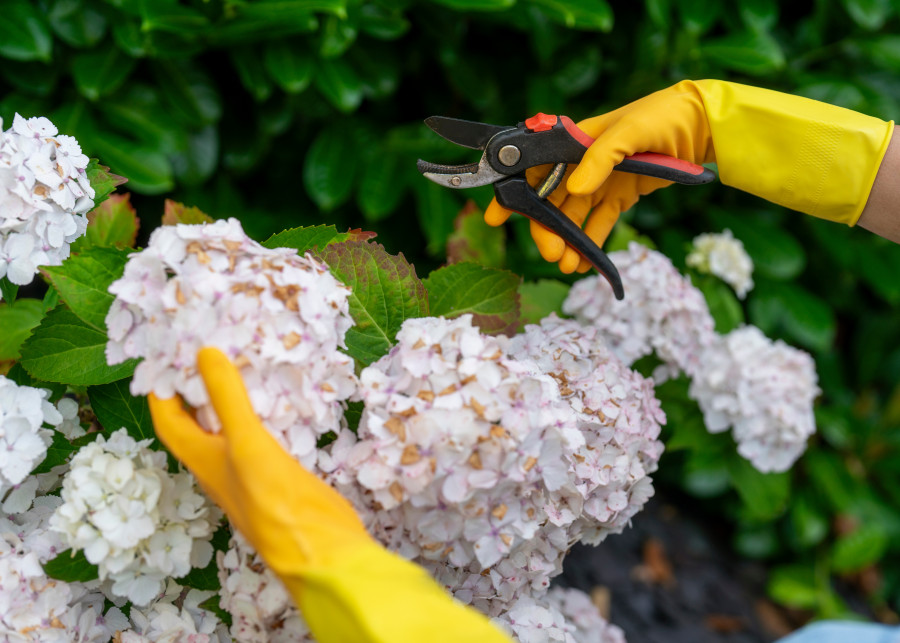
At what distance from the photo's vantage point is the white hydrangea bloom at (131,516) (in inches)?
24.7

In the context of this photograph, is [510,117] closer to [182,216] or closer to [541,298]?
[541,298]

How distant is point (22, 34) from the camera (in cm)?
141

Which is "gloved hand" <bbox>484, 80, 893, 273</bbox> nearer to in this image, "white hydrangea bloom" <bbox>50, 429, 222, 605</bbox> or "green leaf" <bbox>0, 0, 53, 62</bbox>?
"white hydrangea bloom" <bbox>50, 429, 222, 605</bbox>

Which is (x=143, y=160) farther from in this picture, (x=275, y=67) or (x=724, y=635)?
(x=724, y=635)

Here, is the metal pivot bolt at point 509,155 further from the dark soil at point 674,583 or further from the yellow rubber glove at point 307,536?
the dark soil at point 674,583

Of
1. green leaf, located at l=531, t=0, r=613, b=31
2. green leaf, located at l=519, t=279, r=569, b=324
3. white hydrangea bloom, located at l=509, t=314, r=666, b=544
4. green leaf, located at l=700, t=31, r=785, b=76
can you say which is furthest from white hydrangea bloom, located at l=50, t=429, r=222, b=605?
green leaf, located at l=700, t=31, r=785, b=76

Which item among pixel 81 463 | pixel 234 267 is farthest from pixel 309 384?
pixel 81 463

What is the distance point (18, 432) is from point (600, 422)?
0.57 metres

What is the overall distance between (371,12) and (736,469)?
128 cm

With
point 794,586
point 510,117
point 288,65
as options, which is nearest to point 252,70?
point 288,65

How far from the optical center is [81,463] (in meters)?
0.65

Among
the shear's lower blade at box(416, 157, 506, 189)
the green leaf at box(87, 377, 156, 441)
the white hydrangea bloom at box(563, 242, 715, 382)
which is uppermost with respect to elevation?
the shear's lower blade at box(416, 157, 506, 189)

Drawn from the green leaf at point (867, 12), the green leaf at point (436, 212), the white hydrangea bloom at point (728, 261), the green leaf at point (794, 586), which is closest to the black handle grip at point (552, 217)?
the white hydrangea bloom at point (728, 261)

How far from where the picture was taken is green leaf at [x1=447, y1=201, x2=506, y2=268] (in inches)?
43.8
